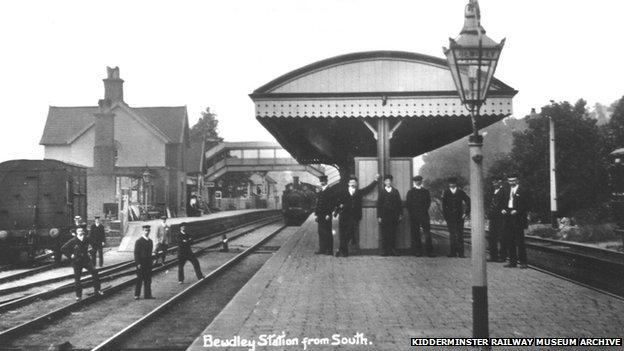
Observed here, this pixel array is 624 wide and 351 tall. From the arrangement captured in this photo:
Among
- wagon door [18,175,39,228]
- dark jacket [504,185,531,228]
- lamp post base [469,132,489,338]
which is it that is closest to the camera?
lamp post base [469,132,489,338]

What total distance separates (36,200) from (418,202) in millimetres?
13971

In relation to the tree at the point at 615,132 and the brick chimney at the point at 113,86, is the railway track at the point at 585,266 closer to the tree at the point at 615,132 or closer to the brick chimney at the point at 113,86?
the tree at the point at 615,132

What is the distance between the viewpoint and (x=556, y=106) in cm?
2902

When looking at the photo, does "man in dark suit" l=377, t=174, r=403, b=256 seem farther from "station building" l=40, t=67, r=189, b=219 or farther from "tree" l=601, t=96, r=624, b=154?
"station building" l=40, t=67, r=189, b=219

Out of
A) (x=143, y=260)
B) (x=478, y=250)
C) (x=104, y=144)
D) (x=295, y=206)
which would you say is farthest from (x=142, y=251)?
(x=104, y=144)

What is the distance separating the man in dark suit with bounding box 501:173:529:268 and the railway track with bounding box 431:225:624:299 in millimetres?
434

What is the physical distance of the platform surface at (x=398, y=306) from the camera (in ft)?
20.1

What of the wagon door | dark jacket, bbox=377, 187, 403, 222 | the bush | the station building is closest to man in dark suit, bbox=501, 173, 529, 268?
dark jacket, bbox=377, 187, 403, 222

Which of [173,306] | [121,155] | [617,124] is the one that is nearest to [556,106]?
[617,124]

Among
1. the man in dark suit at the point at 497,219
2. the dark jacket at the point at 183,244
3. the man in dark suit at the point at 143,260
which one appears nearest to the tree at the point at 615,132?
the man in dark suit at the point at 497,219

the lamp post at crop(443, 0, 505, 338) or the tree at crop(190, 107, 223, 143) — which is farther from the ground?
the tree at crop(190, 107, 223, 143)

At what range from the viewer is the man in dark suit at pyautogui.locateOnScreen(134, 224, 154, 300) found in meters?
11.8

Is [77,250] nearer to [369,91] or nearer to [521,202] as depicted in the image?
[369,91]

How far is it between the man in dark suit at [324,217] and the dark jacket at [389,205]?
3.54ft
